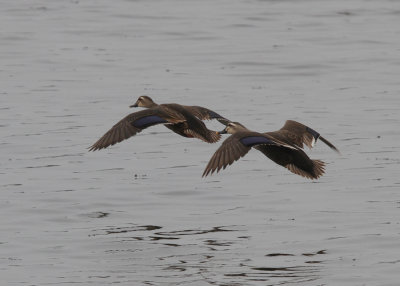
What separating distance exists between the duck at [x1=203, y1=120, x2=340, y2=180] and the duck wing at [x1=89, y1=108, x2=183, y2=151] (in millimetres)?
720

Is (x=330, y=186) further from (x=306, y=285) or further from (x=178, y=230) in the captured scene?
(x=306, y=285)

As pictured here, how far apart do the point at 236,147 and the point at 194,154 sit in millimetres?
4281

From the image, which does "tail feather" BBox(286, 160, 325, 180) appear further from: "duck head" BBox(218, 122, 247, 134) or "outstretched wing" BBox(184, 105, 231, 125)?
"outstretched wing" BBox(184, 105, 231, 125)

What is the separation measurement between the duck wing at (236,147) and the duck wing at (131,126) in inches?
50.5

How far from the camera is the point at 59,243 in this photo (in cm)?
1244

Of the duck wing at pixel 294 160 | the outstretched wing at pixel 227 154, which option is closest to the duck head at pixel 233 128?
the duck wing at pixel 294 160

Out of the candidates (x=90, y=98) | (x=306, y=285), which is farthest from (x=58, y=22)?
(x=306, y=285)

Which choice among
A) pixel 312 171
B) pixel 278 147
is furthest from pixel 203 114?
pixel 312 171

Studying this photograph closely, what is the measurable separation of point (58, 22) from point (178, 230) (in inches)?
618

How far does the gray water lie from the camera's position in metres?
11.9

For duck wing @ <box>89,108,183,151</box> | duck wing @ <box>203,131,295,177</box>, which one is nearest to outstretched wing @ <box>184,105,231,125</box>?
duck wing @ <box>89,108,183,151</box>

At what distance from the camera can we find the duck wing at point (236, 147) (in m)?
12.2

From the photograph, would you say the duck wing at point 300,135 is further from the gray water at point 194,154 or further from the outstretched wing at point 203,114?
the outstretched wing at point 203,114

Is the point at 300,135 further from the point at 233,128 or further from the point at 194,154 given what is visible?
the point at 194,154
